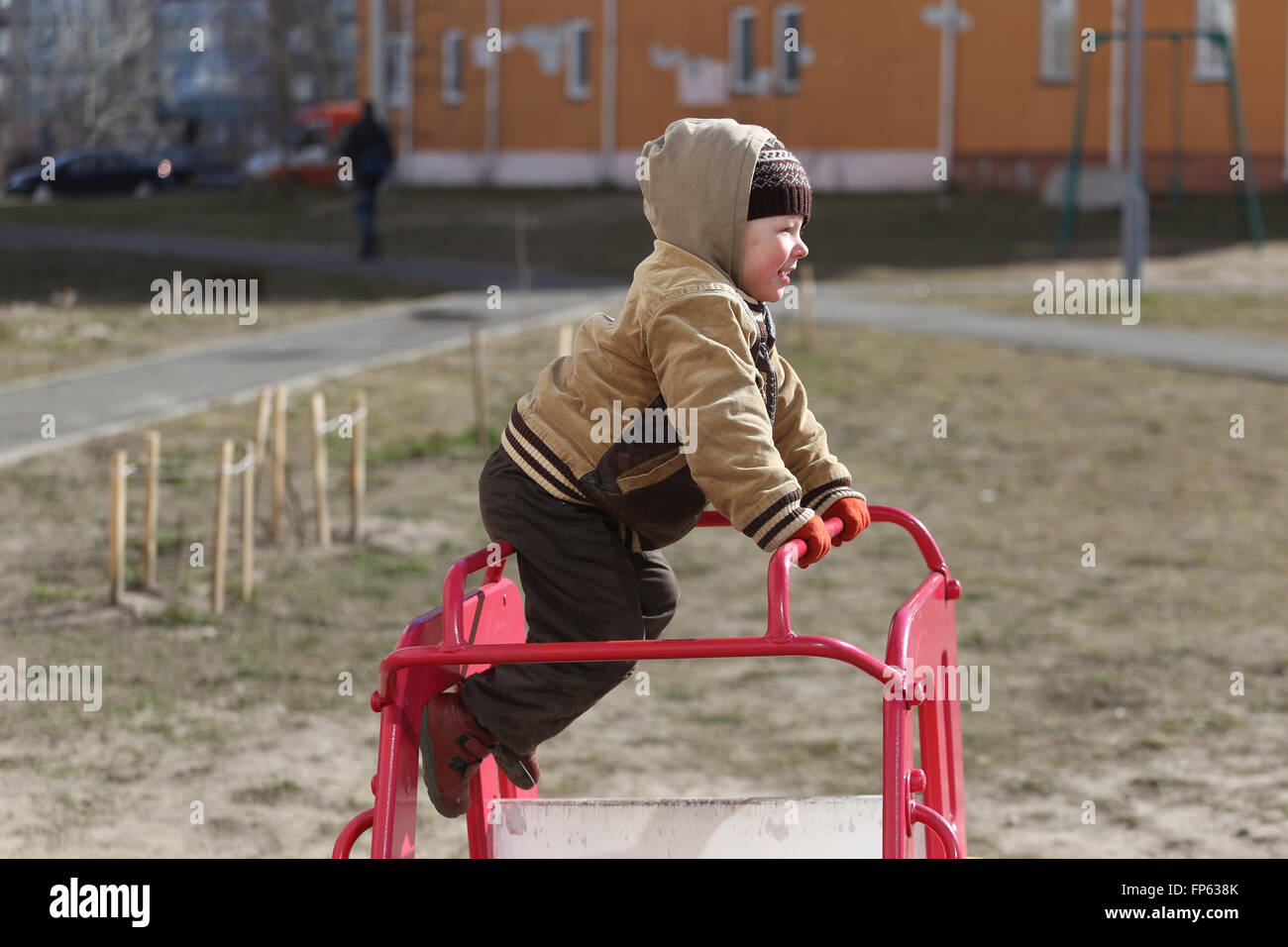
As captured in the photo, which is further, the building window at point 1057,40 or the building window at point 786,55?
the building window at point 786,55

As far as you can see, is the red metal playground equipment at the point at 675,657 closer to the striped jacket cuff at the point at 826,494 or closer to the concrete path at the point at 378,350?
the striped jacket cuff at the point at 826,494

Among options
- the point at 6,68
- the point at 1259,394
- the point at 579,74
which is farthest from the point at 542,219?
the point at 6,68

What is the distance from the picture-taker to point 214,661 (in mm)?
6887

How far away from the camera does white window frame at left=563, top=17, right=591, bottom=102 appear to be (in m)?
34.5

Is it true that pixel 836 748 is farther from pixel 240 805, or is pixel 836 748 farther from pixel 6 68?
pixel 6 68

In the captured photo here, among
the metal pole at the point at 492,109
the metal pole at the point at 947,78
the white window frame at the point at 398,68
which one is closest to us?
the metal pole at the point at 947,78

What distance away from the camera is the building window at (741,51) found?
31.5 metres

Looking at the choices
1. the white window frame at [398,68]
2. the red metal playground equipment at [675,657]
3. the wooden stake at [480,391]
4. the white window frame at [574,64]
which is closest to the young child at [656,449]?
the red metal playground equipment at [675,657]

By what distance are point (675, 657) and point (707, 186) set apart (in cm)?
89

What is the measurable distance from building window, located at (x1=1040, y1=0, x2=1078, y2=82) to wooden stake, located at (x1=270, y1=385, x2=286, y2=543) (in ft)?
70.9

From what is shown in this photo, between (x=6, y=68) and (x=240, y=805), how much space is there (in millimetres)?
51859

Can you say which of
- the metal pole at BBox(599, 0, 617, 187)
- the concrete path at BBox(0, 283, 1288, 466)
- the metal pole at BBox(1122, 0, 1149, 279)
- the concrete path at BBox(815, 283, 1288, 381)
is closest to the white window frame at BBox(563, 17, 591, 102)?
the metal pole at BBox(599, 0, 617, 187)

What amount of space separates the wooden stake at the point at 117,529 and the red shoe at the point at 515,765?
11.9 ft

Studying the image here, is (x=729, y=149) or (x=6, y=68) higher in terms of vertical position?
(x=6, y=68)
